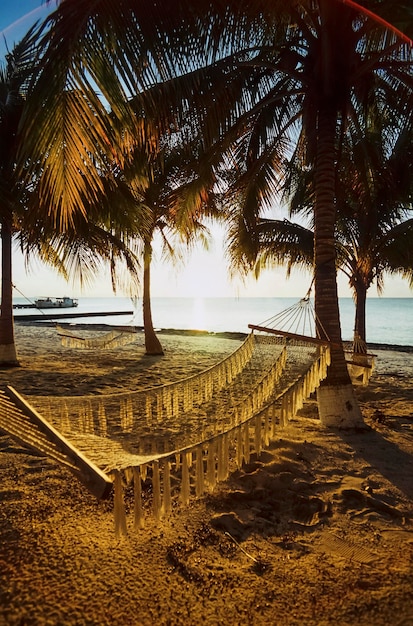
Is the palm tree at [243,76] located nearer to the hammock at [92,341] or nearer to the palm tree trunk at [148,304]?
the palm tree trunk at [148,304]

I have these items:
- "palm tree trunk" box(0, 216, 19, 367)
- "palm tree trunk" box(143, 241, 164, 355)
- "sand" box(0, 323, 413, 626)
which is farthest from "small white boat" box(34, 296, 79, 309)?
"sand" box(0, 323, 413, 626)

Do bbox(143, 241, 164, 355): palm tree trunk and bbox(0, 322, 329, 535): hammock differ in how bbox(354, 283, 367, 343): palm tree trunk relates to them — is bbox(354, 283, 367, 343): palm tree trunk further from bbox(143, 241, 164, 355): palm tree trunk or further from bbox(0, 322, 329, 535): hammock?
bbox(143, 241, 164, 355): palm tree trunk

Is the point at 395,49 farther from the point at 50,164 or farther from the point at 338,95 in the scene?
the point at 50,164

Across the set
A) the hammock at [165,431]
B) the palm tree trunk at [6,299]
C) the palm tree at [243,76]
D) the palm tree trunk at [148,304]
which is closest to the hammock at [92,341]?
the palm tree trunk at [148,304]

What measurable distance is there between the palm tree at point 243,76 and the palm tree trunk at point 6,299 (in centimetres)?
374

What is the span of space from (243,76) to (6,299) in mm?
5521

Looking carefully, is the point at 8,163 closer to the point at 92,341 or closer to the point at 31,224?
the point at 31,224

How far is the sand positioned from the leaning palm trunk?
526mm

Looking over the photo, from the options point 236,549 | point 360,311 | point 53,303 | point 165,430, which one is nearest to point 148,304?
point 360,311

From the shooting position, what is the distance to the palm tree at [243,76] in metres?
2.36

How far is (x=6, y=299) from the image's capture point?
6.89 m

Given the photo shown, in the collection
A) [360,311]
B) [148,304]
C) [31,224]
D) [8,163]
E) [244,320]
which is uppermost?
[8,163]

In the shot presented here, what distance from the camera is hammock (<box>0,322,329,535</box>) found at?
1796 mm

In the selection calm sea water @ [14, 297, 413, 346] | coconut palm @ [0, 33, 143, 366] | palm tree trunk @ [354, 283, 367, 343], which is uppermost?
coconut palm @ [0, 33, 143, 366]
